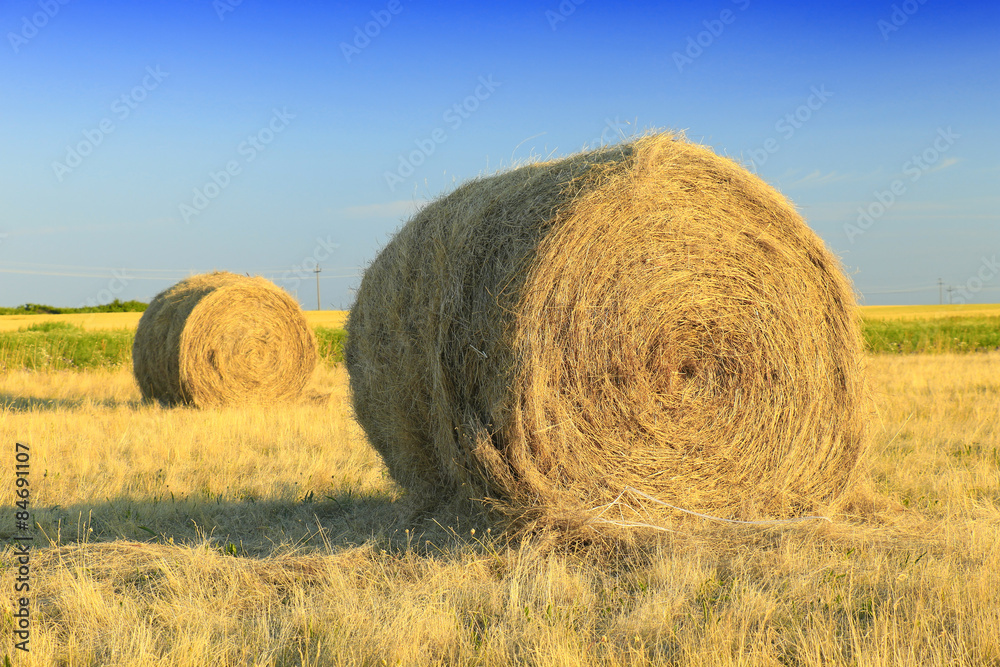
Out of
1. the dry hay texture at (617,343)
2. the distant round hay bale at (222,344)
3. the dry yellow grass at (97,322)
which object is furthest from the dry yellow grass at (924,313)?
the dry hay texture at (617,343)

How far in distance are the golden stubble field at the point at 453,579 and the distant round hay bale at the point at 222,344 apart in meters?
4.48

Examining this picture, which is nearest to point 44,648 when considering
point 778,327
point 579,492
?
point 579,492

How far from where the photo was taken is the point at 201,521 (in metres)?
5.47

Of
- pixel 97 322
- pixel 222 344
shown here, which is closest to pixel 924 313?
pixel 97 322

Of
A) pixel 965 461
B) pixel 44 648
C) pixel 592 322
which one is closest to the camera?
pixel 44 648

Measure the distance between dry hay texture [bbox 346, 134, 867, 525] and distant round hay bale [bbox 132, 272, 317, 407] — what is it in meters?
6.83

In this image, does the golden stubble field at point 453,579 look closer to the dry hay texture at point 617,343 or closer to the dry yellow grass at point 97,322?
the dry hay texture at point 617,343

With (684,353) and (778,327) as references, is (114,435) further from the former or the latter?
(778,327)

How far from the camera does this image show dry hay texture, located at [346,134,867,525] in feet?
15.0

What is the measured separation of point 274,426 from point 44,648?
6124 millimetres

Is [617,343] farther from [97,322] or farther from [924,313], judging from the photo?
[924,313]

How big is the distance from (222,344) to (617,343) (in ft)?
28.7

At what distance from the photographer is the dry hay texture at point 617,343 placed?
180 inches

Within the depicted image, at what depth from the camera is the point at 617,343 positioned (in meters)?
4.81
